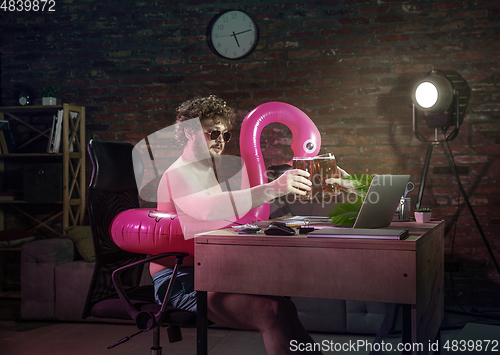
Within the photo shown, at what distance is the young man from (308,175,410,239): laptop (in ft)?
0.64

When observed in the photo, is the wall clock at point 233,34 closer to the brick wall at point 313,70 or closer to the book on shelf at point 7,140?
the brick wall at point 313,70

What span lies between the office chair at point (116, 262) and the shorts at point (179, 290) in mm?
27

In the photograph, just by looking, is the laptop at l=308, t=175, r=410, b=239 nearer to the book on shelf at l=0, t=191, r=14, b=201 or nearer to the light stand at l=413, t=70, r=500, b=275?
the light stand at l=413, t=70, r=500, b=275

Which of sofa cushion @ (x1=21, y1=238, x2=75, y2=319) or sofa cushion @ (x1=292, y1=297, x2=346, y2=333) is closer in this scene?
sofa cushion @ (x1=292, y1=297, x2=346, y2=333)

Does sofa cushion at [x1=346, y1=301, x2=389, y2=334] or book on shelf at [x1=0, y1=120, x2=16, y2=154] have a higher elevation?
book on shelf at [x1=0, y1=120, x2=16, y2=154]

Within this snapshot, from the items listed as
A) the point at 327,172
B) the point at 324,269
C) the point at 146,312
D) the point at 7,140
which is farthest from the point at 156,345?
the point at 7,140

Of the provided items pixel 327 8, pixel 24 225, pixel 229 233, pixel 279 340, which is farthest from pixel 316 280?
pixel 24 225

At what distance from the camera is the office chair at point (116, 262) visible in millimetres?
1508

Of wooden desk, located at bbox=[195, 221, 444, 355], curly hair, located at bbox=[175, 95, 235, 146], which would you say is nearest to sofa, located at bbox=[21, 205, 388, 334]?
curly hair, located at bbox=[175, 95, 235, 146]

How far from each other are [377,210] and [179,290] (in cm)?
73

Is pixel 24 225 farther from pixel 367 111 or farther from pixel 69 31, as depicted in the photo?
pixel 367 111

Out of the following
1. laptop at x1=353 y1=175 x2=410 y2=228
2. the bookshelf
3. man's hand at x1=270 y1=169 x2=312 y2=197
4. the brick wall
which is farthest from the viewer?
the bookshelf

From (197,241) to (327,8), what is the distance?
8.00 ft

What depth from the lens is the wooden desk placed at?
1187mm
